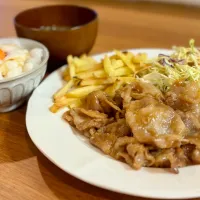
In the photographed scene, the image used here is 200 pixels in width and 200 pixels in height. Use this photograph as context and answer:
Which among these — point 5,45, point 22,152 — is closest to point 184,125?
point 22,152

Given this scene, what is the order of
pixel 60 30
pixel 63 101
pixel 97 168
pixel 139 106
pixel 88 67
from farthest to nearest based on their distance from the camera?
pixel 60 30 → pixel 88 67 → pixel 63 101 → pixel 139 106 → pixel 97 168

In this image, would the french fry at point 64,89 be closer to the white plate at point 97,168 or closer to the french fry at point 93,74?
the french fry at point 93,74

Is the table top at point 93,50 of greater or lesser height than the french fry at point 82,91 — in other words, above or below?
below

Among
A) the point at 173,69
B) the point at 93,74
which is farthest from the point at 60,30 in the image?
the point at 173,69

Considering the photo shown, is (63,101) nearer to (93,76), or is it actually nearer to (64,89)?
(64,89)

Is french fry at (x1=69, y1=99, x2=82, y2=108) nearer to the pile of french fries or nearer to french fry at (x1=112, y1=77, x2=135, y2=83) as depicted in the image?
the pile of french fries

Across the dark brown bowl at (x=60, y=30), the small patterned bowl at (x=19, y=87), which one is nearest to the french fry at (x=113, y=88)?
the small patterned bowl at (x=19, y=87)

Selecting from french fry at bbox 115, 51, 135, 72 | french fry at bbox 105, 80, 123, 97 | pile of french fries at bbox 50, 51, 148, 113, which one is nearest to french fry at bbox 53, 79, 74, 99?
pile of french fries at bbox 50, 51, 148, 113
